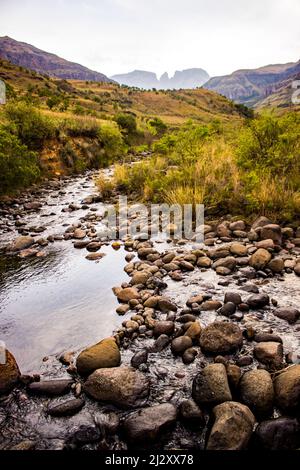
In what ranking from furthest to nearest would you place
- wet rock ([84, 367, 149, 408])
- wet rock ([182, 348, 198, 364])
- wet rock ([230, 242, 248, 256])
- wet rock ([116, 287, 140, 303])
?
wet rock ([230, 242, 248, 256]), wet rock ([116, 287, 140, 303]), wet rock ([182, 348, 198, 364]), wet rock ([84, 367, 149, 408])

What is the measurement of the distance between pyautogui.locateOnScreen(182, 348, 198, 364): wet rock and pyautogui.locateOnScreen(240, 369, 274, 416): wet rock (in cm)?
53

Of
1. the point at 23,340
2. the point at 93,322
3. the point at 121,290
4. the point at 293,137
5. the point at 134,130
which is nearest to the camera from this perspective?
the point at 23,340

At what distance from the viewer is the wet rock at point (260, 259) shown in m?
4.37

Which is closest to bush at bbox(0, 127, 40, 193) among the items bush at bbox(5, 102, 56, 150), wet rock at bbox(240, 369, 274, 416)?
bush at bbox(5, 102, 56, 150)

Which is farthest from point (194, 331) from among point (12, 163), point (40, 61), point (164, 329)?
point (40, 61)

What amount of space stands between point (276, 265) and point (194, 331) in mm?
1853

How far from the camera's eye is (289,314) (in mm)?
3270

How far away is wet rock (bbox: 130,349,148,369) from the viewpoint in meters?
2.83

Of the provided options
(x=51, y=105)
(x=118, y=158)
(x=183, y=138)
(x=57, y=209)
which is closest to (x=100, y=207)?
(x=57, y=209)

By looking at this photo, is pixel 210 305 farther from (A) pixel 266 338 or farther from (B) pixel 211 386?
(B) pixel 211 386

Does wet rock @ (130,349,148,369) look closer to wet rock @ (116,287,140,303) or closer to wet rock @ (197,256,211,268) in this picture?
wet rock @ (116,287,140,303)

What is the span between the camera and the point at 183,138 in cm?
874
